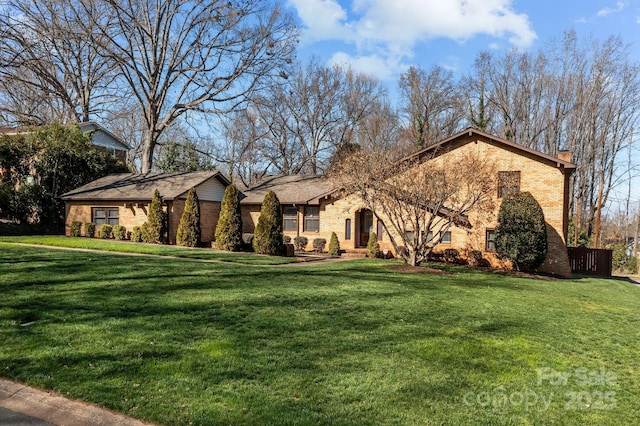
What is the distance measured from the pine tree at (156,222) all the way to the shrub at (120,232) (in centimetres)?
209

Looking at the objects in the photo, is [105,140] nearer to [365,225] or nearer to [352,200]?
[352,200]

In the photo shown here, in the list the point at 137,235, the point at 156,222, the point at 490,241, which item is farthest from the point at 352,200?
the point at 137,235

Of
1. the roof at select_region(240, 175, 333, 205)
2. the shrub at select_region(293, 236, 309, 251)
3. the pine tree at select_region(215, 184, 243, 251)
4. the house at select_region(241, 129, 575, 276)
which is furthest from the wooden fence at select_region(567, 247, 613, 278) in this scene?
the pine tree at select_region(215, 184, 243, 251)

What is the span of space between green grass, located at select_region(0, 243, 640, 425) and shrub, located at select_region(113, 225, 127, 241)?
13.6m

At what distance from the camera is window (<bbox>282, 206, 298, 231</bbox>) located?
2419 centimetres

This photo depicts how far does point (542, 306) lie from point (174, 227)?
18.6 m

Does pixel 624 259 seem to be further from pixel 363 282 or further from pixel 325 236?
pixel 363 282

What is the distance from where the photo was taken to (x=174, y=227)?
22.7 metres

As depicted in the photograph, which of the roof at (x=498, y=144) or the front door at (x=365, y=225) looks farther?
the front door at (x=365, y=225)

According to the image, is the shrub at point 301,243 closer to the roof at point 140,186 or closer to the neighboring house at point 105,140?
the roof at point 140,186

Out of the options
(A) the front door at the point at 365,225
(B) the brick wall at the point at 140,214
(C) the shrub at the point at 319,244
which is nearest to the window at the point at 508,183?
(A) the front door at the point at 365,225

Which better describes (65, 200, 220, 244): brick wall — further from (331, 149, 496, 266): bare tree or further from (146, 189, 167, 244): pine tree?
(331, 149, 496, 266): bare tree

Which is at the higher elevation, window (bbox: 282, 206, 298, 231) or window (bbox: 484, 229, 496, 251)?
window (bbox: 282, 206, 298, 231)

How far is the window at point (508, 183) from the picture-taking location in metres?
19.0
